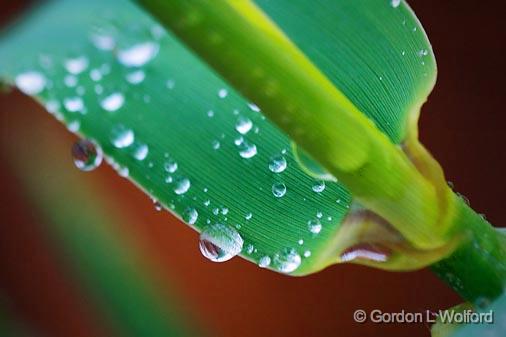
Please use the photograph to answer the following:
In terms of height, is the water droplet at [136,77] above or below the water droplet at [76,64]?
above

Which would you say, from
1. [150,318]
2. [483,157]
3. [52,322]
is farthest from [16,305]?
[483,157]

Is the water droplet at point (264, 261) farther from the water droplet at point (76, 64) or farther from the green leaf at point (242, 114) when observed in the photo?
the water droplet at point (76, 64)

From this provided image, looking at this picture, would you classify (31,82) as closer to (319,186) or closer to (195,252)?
(319,186)

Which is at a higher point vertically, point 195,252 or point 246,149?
point 195,252

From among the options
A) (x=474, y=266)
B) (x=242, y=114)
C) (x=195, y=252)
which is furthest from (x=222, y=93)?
(x=195, y=252)

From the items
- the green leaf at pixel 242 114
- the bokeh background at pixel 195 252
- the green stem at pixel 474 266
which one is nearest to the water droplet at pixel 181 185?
the green leaf at pixel 242 114

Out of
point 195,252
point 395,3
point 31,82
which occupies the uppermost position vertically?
point 195,252

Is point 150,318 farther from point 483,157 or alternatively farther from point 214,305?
point 483,157
